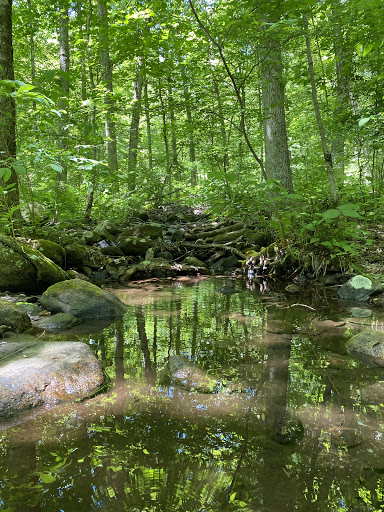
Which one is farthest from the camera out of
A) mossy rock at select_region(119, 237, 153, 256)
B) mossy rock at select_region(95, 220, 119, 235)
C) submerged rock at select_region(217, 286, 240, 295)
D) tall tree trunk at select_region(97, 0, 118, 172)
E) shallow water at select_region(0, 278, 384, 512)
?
mossy rock at select_region(95, 220, 119, 235)

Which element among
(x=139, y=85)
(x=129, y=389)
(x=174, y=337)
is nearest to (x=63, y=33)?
(x=139, y=85)

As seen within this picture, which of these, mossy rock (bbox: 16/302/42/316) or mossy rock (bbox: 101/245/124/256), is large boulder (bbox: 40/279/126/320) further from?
mossy rock (bbox: 101/245/124/256)

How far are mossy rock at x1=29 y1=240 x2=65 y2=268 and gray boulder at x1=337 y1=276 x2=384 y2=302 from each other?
213 inches

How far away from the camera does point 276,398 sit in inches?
94.2

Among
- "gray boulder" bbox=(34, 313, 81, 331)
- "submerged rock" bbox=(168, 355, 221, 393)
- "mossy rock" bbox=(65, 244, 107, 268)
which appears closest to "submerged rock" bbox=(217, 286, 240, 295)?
"gray boulder" bbox=(34, 313, 81, 331)

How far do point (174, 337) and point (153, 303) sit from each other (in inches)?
65.6

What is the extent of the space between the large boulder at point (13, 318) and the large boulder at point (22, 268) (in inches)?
72.4

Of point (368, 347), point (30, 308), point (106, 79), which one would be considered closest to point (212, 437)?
point (368, 347)

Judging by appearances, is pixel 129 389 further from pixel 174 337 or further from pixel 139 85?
pixel 139 85

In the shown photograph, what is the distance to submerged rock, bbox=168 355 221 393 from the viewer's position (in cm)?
255

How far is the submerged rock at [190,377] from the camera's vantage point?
2.55 meters

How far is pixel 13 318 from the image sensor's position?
3848 millimetres

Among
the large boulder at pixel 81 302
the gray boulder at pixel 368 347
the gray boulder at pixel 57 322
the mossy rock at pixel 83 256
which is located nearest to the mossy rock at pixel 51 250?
the mossy rock at pixel 83 256

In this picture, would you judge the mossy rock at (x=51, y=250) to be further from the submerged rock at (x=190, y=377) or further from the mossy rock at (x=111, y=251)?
the submerged rock at (x=190, y=377)
